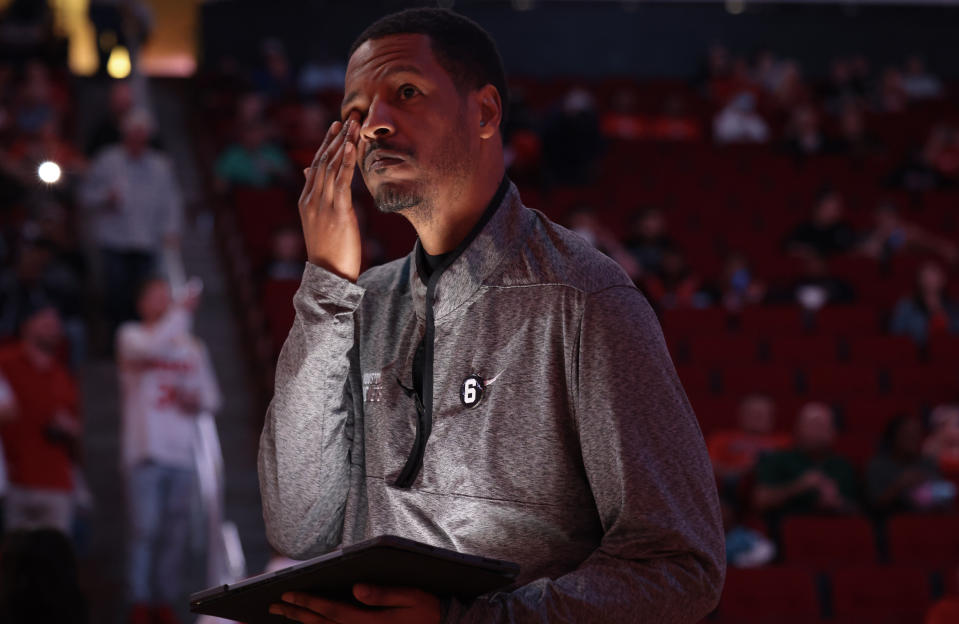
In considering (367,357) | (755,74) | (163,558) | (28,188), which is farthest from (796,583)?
(755,74)

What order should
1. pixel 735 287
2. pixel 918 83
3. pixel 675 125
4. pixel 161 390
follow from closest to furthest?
pixel 161 390, pixel 735 287, pixel 675 125, pixel 918 83

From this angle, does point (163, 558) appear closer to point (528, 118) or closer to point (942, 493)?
point (942, 493)

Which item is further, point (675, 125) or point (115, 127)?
point (675, 125)

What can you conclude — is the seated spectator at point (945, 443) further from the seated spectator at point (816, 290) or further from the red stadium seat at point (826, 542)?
the seated spectator at point (816, 290)

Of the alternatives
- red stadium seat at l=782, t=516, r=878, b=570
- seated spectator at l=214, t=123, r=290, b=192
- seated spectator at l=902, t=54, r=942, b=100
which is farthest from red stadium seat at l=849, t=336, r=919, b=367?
seated spectator at l=902, t=54, r=942, b=100

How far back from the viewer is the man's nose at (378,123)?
51.5 inches

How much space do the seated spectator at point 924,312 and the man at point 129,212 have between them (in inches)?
157

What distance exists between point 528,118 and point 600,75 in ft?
16.8

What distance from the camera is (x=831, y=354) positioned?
664 cm

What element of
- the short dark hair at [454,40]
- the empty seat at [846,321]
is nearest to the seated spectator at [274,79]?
the empty seat at [846,321]

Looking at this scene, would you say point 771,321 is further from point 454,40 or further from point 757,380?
point 454,40

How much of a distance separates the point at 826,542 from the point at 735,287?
2.64 metres

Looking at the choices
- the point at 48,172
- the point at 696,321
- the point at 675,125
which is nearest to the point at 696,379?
the point at 696,321

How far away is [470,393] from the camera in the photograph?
4.20 ft
